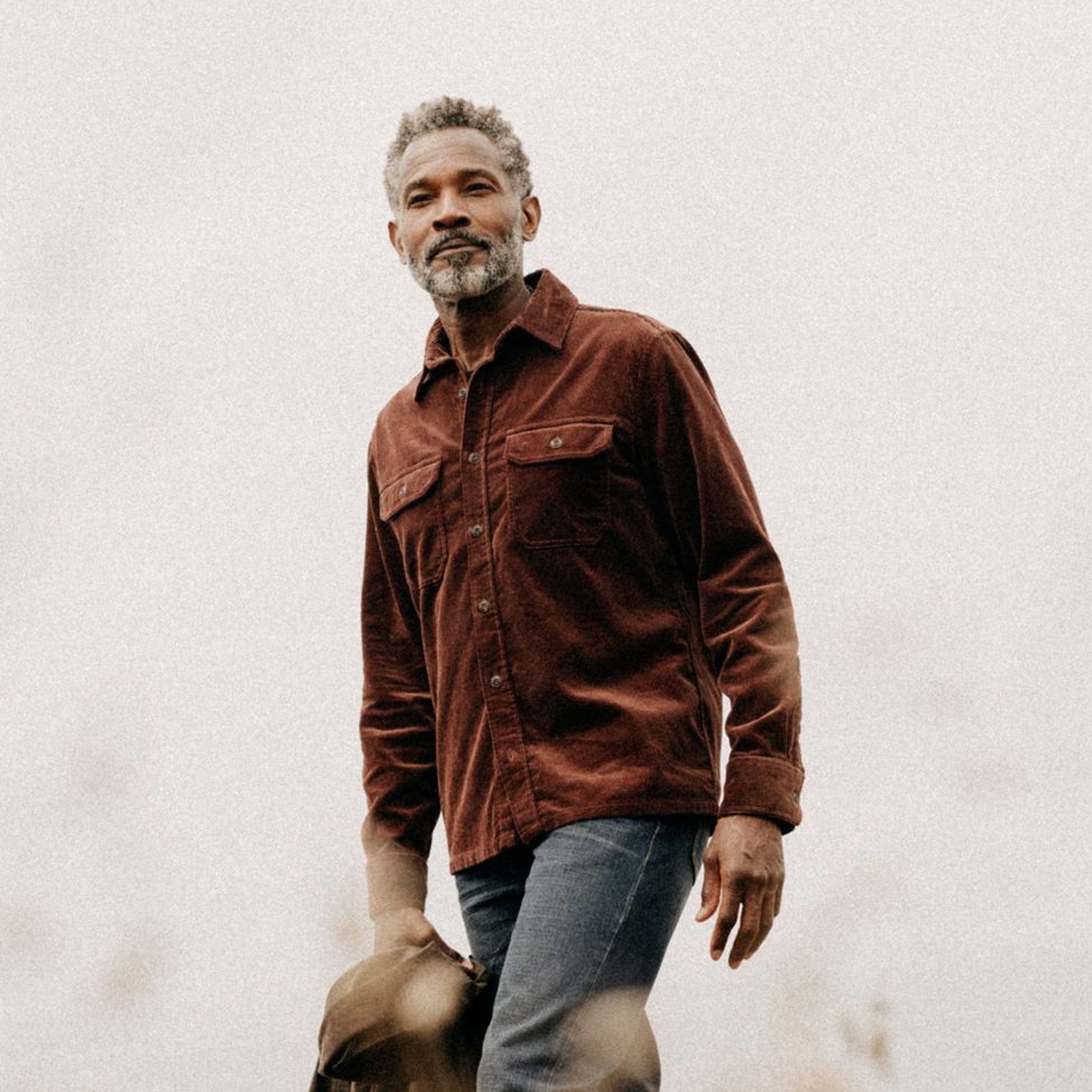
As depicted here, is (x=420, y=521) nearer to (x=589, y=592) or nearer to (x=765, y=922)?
(x=589, y=592)

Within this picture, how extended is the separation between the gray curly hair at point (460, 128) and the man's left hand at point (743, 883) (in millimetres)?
1530

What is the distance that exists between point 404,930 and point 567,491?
0.95 m

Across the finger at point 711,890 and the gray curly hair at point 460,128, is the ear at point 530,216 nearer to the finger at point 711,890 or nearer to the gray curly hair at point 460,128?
the gray curly hair at point 460,128

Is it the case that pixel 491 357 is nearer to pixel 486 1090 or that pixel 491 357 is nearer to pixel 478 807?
pixel 478 807

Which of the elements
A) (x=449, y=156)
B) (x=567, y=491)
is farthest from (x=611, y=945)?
(x=449, y=156)

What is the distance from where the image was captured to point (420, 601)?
308 cm

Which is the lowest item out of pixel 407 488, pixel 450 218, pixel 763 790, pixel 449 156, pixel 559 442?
pixel 763 790

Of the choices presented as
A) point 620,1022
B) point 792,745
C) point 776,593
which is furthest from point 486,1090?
point 776,593

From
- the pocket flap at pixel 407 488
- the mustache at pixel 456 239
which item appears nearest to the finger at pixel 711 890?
the pocket flap at pixel 407 488

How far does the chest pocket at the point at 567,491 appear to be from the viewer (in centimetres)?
280

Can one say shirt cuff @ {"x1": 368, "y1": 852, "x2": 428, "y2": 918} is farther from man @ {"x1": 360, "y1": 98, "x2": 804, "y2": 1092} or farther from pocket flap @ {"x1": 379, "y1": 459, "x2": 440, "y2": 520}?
pocket flap @ {"x1": 379, "y1": 459, "x2": 440, "y2": 520}

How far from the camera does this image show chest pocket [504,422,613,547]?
2.80 meters

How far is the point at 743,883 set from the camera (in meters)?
2.46

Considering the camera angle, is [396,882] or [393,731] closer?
[396,882]
